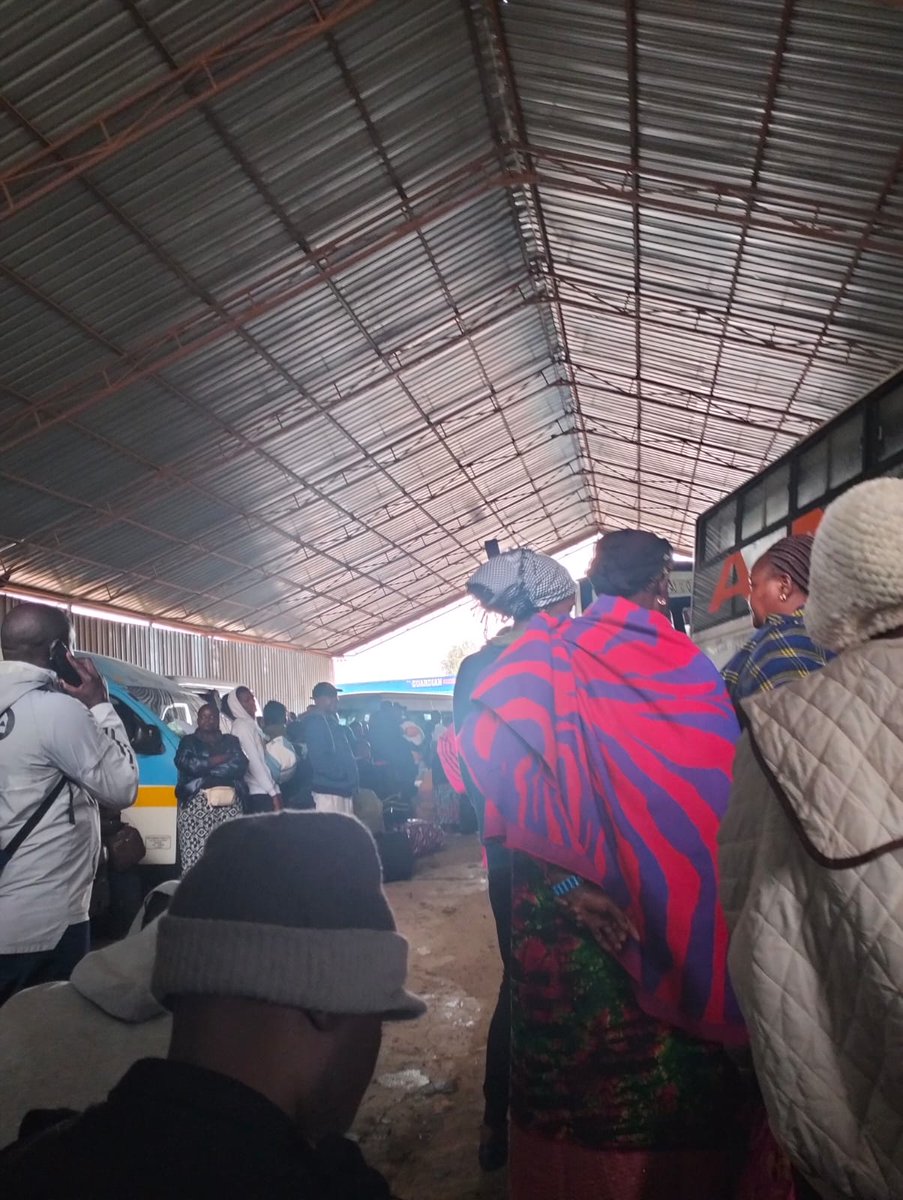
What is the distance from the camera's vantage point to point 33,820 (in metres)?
2.79

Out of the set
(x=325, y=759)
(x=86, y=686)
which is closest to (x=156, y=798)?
(x=325, y=759)

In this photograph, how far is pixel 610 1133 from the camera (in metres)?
1.91

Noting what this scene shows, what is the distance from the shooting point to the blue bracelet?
2008mm

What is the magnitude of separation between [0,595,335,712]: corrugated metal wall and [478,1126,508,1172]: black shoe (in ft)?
46.4

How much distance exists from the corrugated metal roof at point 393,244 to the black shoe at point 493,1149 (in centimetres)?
802

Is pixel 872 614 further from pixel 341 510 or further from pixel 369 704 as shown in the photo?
pixel 341 510

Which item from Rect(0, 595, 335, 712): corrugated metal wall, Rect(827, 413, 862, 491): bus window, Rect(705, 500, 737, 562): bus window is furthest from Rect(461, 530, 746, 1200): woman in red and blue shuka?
Rect(0, 595, 335, 712): corrugated metal wall

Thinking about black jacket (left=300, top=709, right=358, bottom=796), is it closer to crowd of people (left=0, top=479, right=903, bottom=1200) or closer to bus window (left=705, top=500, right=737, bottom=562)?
bus window (left=705, top=500, right=737, bottom=562)

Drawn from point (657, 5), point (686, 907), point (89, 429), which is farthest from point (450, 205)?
point (686, 907)

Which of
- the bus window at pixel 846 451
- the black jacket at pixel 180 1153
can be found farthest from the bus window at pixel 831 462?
the black jacket at pixel 180 1153

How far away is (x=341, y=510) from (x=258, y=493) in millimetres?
3262

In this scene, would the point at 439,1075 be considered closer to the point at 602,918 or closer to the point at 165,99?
the point at 602,918

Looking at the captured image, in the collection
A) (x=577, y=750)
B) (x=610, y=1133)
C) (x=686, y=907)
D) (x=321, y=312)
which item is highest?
(x=321, y=312)

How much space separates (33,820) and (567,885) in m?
1.64
